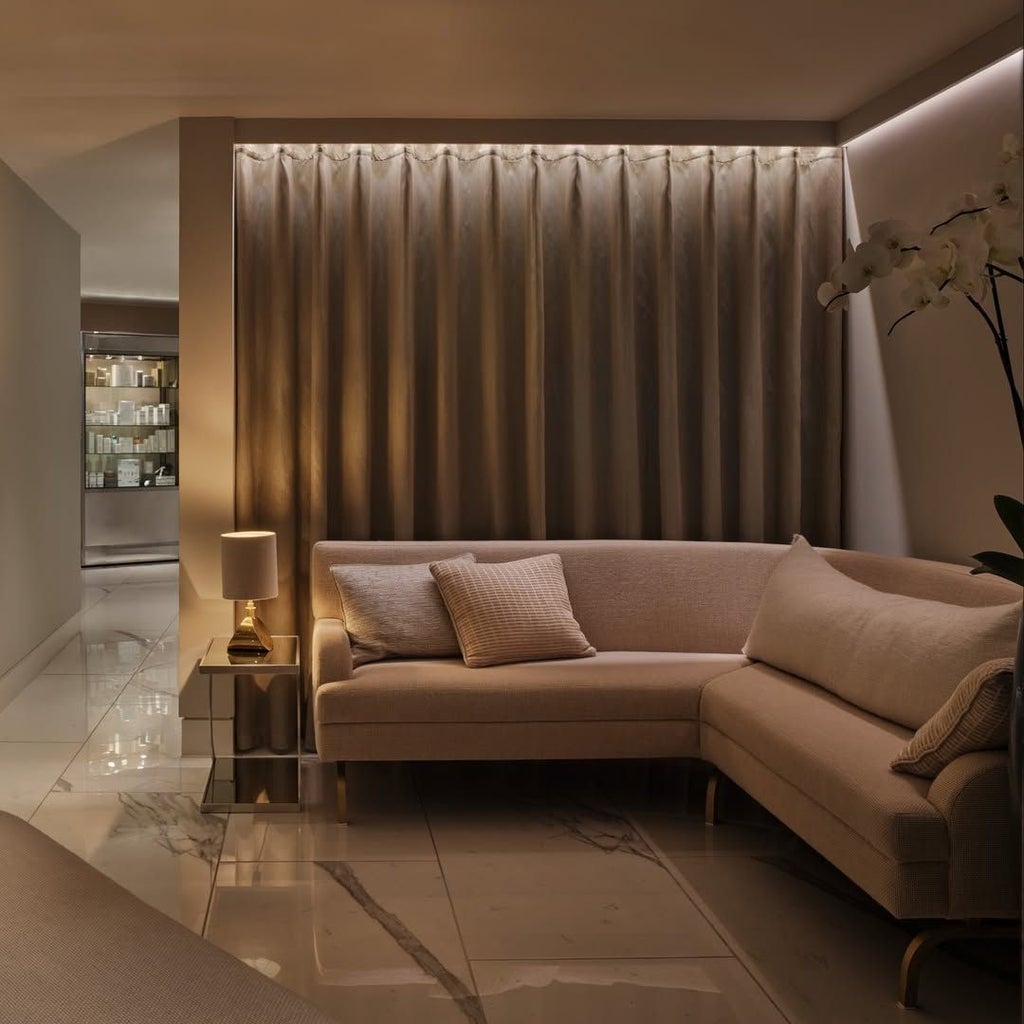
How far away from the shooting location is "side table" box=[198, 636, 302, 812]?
4.09 meters

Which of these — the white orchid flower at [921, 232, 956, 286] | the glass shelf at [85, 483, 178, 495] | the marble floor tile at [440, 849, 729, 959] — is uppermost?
the white orchid flower at [921, 232, 956, 286]

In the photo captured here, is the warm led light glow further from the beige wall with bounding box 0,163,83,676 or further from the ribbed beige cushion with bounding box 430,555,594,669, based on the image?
the beige wall with bounding box 0,163,83,676

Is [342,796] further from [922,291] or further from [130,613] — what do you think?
[130,613]

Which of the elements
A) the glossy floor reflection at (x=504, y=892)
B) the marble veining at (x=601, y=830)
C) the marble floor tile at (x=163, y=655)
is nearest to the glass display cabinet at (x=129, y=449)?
the marble floor tile at (x=163, y=655)

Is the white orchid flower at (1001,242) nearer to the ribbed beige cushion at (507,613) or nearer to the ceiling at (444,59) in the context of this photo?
the ceiling at (444,59)

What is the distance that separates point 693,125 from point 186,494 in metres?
2.60

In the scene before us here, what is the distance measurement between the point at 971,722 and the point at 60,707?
14.2 ft

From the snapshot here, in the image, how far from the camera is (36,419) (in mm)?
6449

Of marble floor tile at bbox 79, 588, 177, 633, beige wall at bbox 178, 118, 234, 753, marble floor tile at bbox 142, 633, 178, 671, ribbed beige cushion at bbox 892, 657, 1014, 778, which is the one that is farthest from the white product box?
ribbed beige cushion at bbox 892, 657, 1014, 778

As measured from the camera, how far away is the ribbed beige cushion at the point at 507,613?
13.8 ft

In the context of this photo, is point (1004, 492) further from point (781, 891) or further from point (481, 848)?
point (481, 848)

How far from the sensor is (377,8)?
3.58 m

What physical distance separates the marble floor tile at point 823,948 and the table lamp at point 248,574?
1748 mm

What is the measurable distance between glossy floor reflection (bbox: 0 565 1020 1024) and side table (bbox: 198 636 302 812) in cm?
7
